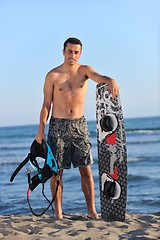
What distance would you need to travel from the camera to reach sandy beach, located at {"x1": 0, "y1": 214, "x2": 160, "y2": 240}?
383 centimetres

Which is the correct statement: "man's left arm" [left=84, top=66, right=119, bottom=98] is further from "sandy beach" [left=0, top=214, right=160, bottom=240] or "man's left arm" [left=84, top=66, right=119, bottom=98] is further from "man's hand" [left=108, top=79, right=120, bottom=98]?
"sandy beach" [left=0, top=214, right=160, bottom=240]

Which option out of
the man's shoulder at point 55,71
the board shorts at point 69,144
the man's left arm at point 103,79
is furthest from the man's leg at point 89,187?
the man's shoulder at point 55,71

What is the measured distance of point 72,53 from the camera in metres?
4.60

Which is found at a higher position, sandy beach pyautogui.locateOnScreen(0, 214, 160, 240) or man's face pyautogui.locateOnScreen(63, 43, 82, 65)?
man's face pyautogui.locateOnScreen(63, 43, 82, 65)

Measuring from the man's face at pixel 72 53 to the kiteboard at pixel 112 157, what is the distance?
14.0 inches

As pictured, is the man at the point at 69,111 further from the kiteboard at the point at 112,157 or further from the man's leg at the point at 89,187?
the kiteboard at the point at 112,157

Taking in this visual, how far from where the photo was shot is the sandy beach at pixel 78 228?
383 centimetres

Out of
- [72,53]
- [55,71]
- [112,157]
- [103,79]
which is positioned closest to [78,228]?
[112,157]

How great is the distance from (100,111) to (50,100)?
0.52 metres

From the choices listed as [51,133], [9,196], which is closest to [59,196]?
[51,133]

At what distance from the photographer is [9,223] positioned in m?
4.51

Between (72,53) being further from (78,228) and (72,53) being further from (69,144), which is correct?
(78,228)

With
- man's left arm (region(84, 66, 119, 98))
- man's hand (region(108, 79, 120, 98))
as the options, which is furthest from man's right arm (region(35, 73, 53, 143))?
man's hand (region(108, 79, 120, 98))

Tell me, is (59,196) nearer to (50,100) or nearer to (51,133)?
(51,133)
